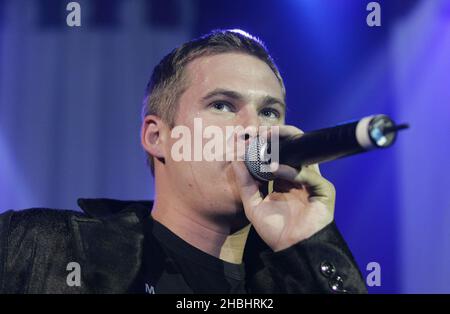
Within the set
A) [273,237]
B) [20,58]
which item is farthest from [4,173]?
[273,237]

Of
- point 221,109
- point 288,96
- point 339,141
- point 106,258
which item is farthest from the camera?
point 288,96

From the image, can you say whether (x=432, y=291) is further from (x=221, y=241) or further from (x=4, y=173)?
(x=4, y=173)

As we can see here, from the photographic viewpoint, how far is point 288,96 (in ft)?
7.54

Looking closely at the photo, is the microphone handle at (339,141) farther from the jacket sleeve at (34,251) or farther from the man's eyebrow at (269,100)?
the jacket sleeve at (34,251)

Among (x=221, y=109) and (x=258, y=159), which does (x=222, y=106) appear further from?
(x=258, y=159)

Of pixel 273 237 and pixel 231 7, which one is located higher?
pixel 231 7

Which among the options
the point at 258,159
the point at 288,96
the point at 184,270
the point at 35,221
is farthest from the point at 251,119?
the point at 288,96

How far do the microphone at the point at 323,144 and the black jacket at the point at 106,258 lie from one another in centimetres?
27

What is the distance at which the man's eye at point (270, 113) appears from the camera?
61.4 inches

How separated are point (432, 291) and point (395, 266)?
0.19m

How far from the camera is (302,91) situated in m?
2.32

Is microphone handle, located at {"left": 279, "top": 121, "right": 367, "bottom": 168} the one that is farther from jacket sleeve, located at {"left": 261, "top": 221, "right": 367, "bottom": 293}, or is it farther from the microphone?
jacket sleeve, located at {"left": 261, "top": 221, "right": 367, "bottom": 293}

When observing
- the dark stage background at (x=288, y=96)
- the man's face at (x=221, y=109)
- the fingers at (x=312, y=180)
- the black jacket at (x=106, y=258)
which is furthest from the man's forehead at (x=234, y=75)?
the dark stage background at (x=288, y=96)

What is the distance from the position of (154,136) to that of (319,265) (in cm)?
61
